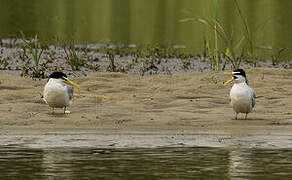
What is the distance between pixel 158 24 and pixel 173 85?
1597 centimetres

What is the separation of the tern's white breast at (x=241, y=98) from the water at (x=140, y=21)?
5923 millimetres

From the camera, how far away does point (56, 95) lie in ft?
38.0

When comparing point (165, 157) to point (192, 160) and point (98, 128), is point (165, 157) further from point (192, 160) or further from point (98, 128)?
point (98, 128)

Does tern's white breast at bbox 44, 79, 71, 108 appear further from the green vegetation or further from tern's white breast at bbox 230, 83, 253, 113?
the green vegetation

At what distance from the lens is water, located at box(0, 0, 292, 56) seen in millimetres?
24281

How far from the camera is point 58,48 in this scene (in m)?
19.7

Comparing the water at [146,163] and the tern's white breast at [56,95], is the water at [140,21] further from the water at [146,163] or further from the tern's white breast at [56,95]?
the water at [146,163]

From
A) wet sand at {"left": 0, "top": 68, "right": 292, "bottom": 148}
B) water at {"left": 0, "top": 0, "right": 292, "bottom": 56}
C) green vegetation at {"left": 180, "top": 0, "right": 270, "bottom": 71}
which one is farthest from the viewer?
water at {"left": 0, "top": 0, "right": 292, "bottom": 56}

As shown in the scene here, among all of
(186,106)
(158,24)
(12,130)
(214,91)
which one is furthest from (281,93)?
(158,24)

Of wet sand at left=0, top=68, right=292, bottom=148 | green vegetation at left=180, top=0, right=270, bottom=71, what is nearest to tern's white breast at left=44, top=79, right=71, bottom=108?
wet sand at left=0, top=68, right=292, bottom=148

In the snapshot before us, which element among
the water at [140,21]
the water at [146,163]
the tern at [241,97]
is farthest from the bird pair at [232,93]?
the water at [140,21]

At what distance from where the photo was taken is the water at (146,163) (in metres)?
7.50

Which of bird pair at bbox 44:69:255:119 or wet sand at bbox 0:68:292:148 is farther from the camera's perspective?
bird pair at bbox 44:69:255:119

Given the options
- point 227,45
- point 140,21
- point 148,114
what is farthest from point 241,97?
point 140,21
